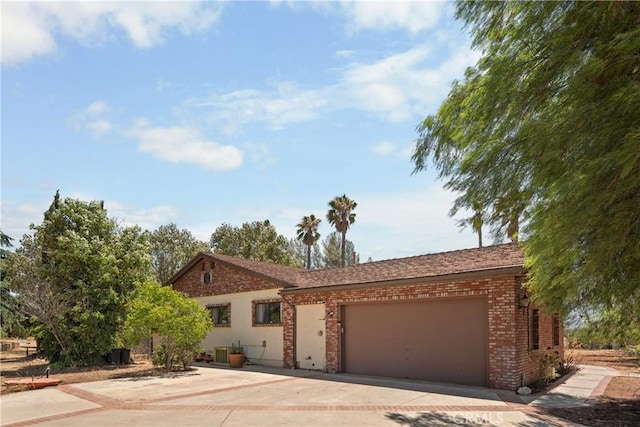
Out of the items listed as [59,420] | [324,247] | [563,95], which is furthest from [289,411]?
[324,247]

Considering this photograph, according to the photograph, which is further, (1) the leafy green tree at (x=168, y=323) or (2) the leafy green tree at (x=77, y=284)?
Result: (2) the leafy green tree at (x=77, y=284)

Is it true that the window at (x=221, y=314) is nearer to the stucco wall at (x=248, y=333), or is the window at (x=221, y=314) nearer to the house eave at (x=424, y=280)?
the stucco wall at (x=248, y=333)

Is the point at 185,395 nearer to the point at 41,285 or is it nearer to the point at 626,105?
the point at 41,285

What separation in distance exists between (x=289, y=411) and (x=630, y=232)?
22.8ft

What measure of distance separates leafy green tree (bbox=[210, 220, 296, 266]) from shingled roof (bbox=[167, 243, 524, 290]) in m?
18.2

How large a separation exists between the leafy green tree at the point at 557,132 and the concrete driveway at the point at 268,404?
393cm

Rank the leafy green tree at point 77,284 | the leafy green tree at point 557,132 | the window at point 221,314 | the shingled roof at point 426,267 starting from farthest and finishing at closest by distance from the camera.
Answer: the window at point 221,314 → the leafy green tree at point 77,284 → the shingled roof at point 426,267 → the leafy green tree at point 557,132

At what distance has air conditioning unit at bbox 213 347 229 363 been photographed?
19.1m

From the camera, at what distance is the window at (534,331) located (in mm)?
12898

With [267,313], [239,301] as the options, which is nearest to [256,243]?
[239,301]

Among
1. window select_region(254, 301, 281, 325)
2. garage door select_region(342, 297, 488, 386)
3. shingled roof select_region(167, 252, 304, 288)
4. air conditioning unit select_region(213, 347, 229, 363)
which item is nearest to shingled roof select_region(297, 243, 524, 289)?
shingled roof select_region(167, 252, 304, 288)

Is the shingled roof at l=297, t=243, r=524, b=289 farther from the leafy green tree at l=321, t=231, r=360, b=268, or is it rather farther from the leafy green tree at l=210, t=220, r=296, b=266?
the leafy green tree at l=321, t=231, r=360, b=268

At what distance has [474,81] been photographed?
625 cm

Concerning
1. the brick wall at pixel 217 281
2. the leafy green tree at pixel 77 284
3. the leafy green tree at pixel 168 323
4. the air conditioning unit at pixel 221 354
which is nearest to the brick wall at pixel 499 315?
the brick wall at pixel 217 281
